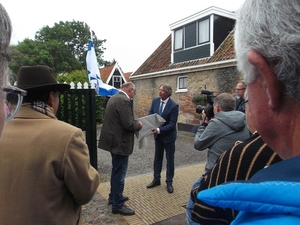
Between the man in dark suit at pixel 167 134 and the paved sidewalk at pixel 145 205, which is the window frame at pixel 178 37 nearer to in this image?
the man in dark suit at pixel 167 134

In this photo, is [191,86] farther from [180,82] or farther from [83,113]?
[83,113]

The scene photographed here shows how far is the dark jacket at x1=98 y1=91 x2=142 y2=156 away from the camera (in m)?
3.83

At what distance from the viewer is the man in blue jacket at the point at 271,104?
0.52 m

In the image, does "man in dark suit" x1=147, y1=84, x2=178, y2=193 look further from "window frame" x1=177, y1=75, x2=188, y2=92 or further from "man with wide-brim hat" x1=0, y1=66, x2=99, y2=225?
"window frame" x1=177, y1=75, x2=188, y2=92

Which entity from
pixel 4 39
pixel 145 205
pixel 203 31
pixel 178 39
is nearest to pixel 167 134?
pixel 145 205

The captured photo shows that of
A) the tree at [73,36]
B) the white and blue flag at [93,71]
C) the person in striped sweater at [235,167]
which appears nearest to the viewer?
the person in striped sweater at [235,167]

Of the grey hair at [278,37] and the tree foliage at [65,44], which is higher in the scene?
the tree foliage at [65,44]

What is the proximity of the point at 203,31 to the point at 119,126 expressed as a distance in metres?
10.4

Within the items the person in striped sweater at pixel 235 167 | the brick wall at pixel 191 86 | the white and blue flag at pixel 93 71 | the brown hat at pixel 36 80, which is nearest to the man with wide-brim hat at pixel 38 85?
the brown hat at pixel 36 80

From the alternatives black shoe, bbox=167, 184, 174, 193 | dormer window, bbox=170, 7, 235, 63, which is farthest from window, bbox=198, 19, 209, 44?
black shoe, bbox=167, 184, 174, 193

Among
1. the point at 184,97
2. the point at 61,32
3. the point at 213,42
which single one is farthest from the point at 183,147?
the point at 61,32

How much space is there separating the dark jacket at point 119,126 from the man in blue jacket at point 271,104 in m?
3.14

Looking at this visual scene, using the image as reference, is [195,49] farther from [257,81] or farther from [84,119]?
[257,81]

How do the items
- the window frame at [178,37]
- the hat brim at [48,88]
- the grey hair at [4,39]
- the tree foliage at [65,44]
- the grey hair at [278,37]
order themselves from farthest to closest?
the tree foliage at [65,44] → the window frame at [178,37] → the hat brim at [48,88] → the grey hair at [4,39] → the grey hair at [278,37]
